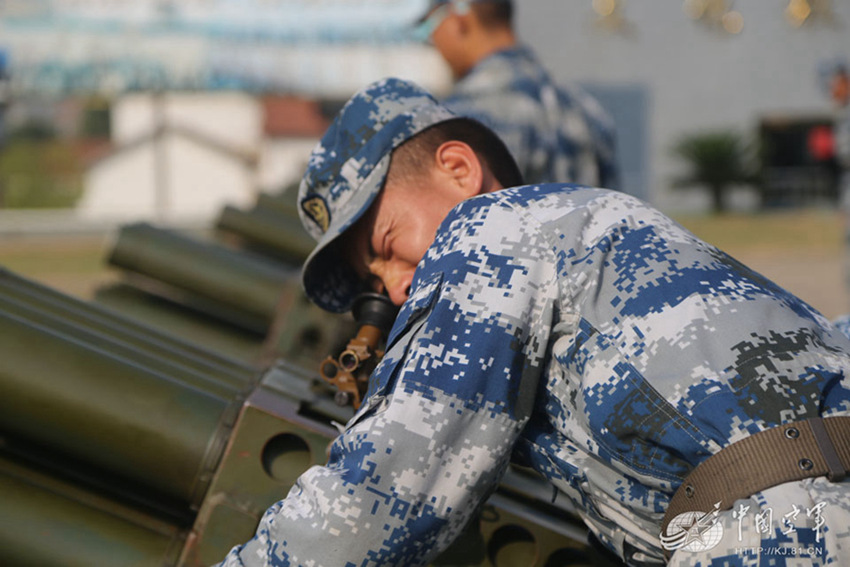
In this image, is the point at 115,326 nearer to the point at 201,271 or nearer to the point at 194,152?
the point at 201,271

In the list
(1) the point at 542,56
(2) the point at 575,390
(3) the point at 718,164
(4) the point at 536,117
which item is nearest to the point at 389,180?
(2) the point at 575,390

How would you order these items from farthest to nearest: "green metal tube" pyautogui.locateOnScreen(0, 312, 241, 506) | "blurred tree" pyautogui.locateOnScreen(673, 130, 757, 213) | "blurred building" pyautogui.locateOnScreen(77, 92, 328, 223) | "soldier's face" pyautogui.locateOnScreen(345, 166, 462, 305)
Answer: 1. "blurred building" pyautogui.locateOnScreen(77, 92, 328, 223)
2. "blurred tree" pyautogui.locateOnScreen(673, 130, 757, 213)
3. "green metal tube" pyautogui.locateOnScreen(0, 312, 241, 506)
4. "soldier's face" pyautogui.locateOnScreen(345, 166, 462, 305)

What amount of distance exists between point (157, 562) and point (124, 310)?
2.75 metres

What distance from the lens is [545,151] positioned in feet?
11.3

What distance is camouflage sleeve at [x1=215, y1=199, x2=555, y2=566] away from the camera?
1360 millimetres

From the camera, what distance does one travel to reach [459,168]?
178 cm

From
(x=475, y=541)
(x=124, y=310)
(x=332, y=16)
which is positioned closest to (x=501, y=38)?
(x=124, y=310)

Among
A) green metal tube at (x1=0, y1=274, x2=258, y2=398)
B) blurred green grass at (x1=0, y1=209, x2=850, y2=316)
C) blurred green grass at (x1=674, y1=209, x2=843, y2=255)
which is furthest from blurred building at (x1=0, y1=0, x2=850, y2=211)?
green metal tube at (x1=0, y1=274, x2=258, y2=398)

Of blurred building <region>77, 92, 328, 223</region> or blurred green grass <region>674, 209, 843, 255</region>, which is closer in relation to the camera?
blurred green grass <region>674, 209, 843, 255</region>

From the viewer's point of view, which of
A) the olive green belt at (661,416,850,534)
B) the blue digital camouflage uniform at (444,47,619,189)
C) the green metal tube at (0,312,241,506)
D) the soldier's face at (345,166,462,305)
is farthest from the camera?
the blue digital camouflage uniform at (444,47,619,189)

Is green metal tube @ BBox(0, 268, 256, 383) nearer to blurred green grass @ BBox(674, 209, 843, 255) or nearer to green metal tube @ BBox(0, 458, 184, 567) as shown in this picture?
green metal tube @ BBox(0, 458, 184, 567)

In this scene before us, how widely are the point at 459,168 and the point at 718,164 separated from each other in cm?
2504

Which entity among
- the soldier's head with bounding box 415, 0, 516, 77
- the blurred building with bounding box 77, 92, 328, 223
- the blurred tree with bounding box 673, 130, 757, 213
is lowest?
the blurred building with bounding box 77, 92, 328, 223

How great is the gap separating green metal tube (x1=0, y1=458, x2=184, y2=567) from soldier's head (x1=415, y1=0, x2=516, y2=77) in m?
2.14
